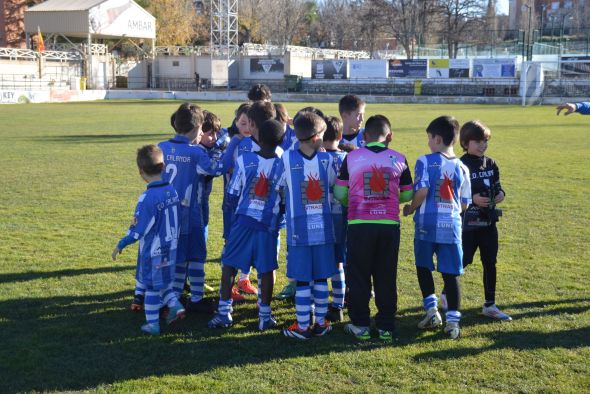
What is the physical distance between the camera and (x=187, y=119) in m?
5.73

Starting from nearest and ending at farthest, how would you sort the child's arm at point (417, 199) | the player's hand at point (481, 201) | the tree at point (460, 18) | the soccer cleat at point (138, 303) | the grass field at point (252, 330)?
the grass field at point (252, 330) → the child's arm at point (417, 199) → the player's hand at point (481, 201) → the soccer cleat at point (138, 303) → the tree at point (460, 18)

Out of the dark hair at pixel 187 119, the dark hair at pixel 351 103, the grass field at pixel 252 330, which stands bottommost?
the grass field at pixel 252 330

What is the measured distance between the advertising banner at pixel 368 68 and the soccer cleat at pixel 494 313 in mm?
50806

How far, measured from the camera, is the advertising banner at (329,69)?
2224 inches

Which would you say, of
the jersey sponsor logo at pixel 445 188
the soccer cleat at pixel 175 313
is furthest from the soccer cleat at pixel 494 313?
the soccer cleat at pixel 175 313

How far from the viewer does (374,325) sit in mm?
5508

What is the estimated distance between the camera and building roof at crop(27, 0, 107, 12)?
58319mm

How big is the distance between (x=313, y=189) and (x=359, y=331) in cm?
125

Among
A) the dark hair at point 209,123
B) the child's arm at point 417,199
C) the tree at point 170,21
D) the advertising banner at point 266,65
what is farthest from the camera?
the tree at point 170,21

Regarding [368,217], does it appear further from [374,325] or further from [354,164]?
[374,325]

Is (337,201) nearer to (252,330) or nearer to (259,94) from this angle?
(252,330)

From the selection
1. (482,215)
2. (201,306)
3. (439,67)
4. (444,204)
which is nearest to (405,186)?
(444,204)

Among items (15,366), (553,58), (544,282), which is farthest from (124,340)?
(553,58)

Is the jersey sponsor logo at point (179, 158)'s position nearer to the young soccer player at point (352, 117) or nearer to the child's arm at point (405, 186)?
the young soccer player at point (352, 117)
